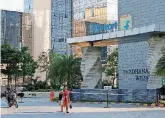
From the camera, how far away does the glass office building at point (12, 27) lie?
96750mm

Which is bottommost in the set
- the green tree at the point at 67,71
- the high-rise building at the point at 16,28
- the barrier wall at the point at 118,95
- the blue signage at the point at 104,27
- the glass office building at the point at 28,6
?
the barrier wall at the point at 118,95

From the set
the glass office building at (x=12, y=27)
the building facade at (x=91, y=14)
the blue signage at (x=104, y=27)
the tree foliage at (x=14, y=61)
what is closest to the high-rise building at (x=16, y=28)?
the glass office building at (x=12, y=27)

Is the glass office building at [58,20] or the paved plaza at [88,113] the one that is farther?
the glass office building at [58,20]

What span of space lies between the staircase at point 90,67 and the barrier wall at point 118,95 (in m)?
1.49

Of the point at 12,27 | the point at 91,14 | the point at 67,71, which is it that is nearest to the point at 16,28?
the point at 12,27

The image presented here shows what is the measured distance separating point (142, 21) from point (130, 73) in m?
5.41

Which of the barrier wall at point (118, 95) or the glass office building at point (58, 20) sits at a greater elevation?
the glass office building at point (58, 20)

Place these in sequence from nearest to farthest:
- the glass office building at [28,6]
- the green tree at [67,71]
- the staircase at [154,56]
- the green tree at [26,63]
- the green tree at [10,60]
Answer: the staircase at [154,56] → the green tree at [67,71] → the green tree at [10,60] → the green tree at [26,63] → the glass office building at [28,6]

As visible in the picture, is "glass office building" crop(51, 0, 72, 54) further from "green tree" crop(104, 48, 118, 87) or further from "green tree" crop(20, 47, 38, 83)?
"green tree" crop(20, 47, 38, 83)

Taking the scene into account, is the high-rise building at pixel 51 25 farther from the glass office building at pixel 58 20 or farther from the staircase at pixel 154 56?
the staircase at pixel 154 56

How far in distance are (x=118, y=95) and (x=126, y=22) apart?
10803 millimetres

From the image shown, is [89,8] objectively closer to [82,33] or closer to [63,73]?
[82,33]

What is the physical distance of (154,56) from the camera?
104 ft

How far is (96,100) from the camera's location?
3550cm
